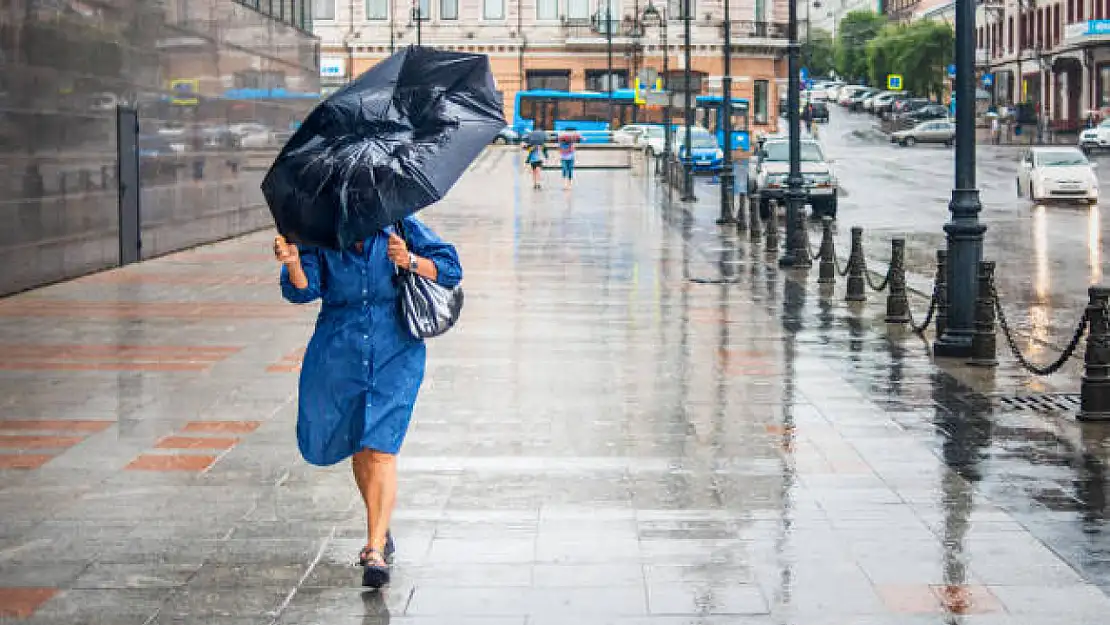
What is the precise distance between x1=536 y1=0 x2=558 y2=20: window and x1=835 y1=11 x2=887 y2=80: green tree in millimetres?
55443

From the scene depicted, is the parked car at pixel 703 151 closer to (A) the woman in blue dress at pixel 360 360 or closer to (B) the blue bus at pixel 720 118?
(B) the blue bus at pixel 720 118

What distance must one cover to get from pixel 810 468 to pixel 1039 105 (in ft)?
305

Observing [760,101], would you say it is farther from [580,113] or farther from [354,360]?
[354,360]

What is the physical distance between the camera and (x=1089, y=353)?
1155 cm

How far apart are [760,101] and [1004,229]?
2628 inches

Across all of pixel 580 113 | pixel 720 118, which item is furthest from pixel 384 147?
pixel 580 113

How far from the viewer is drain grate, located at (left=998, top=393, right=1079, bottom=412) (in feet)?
39.6

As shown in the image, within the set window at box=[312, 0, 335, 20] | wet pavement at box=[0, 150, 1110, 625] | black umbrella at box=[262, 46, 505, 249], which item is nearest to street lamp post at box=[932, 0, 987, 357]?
wet pavement at box=[0, 150, 1110, 625]

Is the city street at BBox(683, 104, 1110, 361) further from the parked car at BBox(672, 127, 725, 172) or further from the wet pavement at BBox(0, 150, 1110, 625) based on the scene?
the wet pavement at BBox(0, 150, 1110, 625)

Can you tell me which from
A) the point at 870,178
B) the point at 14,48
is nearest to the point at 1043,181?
the point at 870,178

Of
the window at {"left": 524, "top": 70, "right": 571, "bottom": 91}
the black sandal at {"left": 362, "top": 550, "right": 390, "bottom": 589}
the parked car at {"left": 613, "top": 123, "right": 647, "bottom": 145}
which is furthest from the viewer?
the window at {"left": 524, "top": 70, "right": 571, "bottom": 91}

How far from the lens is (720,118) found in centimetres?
8144

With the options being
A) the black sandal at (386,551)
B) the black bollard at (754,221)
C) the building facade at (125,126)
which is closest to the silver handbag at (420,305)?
the black sandal at (386,551)

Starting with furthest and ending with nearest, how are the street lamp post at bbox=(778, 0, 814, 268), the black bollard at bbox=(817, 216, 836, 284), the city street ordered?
the street lamp post at bbox=(778, 0, 814, 268)
the black bollard at bbox=(817, 216, 836, 284)
the city street
